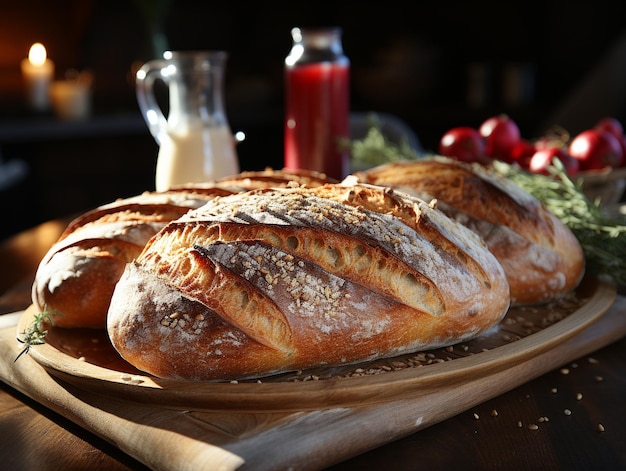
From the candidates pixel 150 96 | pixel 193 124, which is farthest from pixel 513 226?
pixel 150 96

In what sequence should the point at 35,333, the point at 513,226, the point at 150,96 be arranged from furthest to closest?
the point at 150,96 < the point at 513,226 < the point at 35,333

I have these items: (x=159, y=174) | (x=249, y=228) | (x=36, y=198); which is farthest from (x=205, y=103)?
(x=36, y=198)

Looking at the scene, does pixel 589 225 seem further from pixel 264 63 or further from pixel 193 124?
pixel 264 63

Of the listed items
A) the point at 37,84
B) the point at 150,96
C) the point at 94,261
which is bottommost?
the point at 37,84

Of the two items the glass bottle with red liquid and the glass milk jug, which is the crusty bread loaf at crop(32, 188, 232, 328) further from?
the glass bottle with red liquid

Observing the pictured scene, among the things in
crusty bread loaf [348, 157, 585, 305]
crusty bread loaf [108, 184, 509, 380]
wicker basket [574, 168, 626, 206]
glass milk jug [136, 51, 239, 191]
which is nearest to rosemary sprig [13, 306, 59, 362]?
crusty bread loaf [108, 184, 509, 380]

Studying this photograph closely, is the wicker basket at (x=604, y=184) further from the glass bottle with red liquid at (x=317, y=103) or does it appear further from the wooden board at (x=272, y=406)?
the wooden board at (x=272, y=406)


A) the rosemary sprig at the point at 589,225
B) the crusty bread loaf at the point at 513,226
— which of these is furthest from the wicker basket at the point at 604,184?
the crusty bread loaf at the point at 513,226
